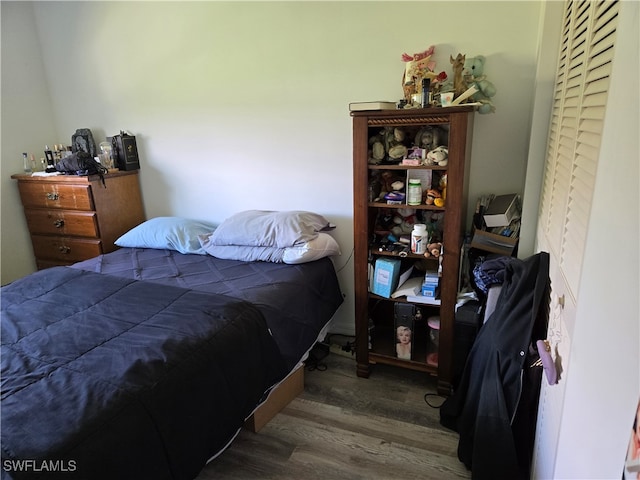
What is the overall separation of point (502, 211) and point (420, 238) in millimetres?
414

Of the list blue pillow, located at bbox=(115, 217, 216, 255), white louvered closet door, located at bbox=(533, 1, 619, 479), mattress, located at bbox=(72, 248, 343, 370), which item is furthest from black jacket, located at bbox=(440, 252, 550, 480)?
blue pillow, located at bbox=(115, 217, 216, 255)

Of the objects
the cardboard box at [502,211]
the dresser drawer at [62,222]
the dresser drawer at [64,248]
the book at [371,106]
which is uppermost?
the book at [371,106]

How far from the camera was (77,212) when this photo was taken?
111 inches

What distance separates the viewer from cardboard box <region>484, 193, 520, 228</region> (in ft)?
6.34

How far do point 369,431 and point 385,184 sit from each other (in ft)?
4.12

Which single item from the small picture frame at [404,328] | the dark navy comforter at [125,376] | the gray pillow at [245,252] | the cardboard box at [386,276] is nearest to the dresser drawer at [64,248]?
the dark navy comforter at [125,376]

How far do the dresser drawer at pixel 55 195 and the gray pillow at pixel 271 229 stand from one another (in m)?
1.02

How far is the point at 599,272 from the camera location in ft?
2.46

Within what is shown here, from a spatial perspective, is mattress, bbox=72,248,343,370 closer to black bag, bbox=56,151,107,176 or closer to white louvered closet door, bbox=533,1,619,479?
black bag, bbox=56,151,107,176

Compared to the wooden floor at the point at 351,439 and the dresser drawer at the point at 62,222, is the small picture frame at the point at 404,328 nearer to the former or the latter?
the wooden floor at the point at 351,439

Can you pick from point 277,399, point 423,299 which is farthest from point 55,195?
point 423,299

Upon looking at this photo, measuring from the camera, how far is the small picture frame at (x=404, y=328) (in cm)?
214

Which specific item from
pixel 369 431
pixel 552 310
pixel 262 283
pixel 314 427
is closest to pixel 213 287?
pixel 262 283

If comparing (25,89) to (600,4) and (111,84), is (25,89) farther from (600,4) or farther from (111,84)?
(600,4)
